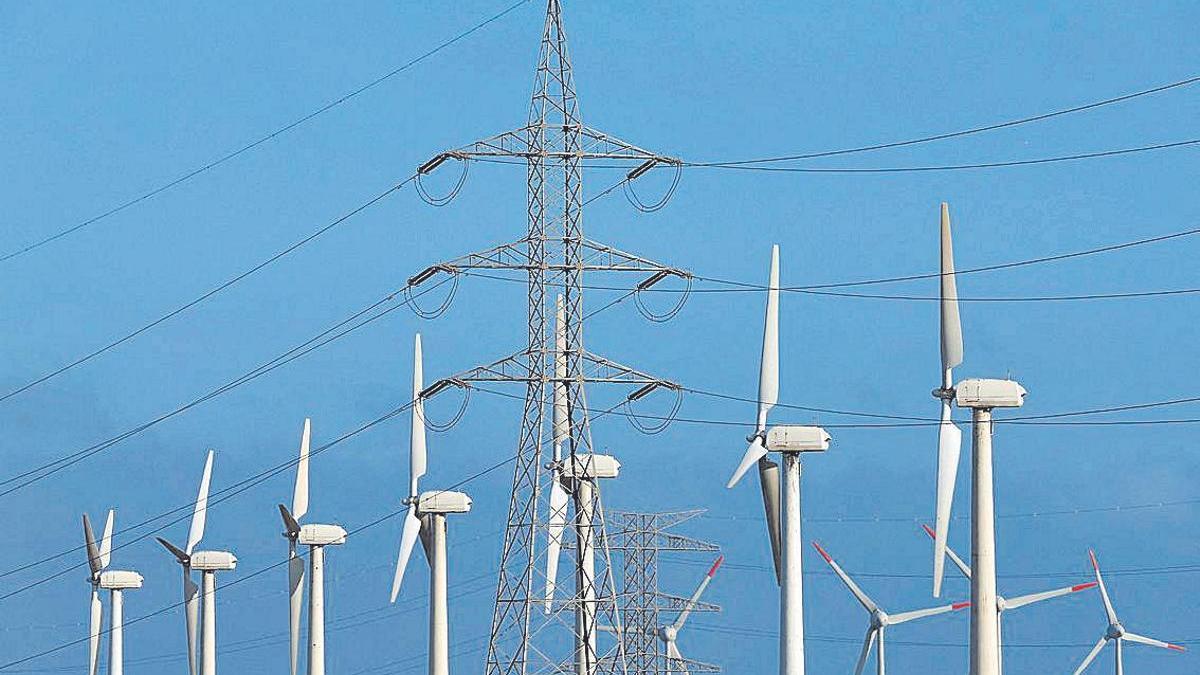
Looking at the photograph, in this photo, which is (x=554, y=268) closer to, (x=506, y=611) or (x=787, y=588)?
(x=506, y=611)

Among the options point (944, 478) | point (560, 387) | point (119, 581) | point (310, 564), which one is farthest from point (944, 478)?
point (119, 581)

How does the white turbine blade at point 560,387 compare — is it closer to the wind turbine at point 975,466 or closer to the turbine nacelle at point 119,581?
the wind turbine at point 975,466

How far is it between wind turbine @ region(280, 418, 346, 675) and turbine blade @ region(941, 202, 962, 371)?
1235 inches

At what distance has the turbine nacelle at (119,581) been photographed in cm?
11000

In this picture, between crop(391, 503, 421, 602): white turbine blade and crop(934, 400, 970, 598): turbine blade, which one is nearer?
crop(934, 400, 970, 598): turbine blade

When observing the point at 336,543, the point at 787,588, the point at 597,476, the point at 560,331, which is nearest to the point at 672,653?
the point at 336,543

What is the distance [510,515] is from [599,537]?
11.5 ft

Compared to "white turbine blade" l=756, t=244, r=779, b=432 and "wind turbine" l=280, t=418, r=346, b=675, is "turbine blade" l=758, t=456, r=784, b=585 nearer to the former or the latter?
"white turbine blade" l=756, t=244, r=779, b=432

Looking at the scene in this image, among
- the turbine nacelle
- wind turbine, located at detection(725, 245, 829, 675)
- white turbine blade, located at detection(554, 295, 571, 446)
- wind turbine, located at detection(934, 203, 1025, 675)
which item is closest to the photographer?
wind turbine, located at detection(934, 203, 1025, 675)

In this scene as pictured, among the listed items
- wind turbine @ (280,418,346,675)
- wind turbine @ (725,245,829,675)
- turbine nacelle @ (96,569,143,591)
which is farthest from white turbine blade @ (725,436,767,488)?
turbine nacelle @ (96,569,143,591)

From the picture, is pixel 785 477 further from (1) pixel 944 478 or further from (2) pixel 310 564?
(2) pixel 310 564

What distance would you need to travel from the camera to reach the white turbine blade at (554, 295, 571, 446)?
234ft

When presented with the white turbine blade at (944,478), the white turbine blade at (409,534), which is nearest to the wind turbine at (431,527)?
the white turbine blade at (409,534)

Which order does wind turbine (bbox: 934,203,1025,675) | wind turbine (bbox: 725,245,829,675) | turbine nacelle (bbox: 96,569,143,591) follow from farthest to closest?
turbine nacelle (bbox: 96,569,143,591), wind turbine (bbox: 725,245,829,675), wind turbine (bbox: 934,203,1025,675)
